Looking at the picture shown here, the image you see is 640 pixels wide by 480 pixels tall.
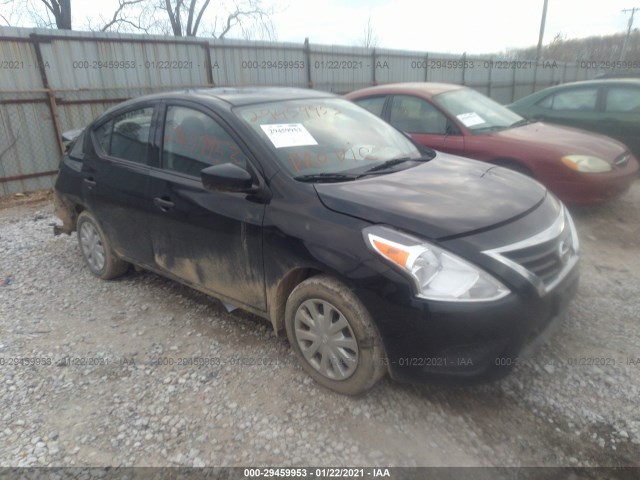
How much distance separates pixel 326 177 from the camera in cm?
275

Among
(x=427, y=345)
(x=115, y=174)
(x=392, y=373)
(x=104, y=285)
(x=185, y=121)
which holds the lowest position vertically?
(x=104, y=285)

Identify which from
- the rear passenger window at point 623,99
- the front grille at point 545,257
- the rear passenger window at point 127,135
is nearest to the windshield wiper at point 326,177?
the front grille at point 545,257

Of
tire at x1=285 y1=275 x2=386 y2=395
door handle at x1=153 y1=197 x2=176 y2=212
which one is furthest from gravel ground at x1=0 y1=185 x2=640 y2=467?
door handle at x1=153 y1=197 x2=176 y2=212

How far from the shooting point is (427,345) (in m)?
2.22

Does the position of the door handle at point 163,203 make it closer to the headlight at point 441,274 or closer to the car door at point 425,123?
the headlight at point 441,274

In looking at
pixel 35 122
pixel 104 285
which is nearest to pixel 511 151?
pixel 104 285

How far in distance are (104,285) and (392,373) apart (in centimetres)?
296

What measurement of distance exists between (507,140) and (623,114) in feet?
10.2

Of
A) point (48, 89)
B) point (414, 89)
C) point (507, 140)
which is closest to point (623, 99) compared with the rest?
point (507, 140)

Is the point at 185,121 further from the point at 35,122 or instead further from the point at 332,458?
the point at 35,122

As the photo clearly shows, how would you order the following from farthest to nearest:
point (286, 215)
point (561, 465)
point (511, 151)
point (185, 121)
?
point (511, 151) → point (185, 121) → point (286, 215) → point (561, 465)

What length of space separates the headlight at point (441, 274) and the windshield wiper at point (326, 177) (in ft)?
2.23

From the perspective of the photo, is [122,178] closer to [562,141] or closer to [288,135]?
[288,135]

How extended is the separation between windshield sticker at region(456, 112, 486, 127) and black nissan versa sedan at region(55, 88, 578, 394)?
196 centimetres
